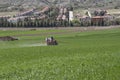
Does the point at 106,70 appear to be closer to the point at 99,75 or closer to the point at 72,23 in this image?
the point at 99,75

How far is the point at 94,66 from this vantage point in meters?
19.0

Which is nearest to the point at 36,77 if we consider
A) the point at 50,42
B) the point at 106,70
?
the point at 106,70

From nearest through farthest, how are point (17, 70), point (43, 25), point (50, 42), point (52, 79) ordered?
point (52, 79)
point (17, 70)
point (50, 42)
point (43, 25)

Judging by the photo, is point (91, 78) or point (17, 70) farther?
point (17, 70)

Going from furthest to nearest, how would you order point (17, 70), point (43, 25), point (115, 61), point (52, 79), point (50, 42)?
point (43, 25), point (50, 42), point (115, 61), point (17, 70), point (52, 79)

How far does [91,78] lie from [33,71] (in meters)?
3.19

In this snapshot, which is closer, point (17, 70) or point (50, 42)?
point (17, 70)

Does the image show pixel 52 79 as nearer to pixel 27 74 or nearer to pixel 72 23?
pixel 27 74

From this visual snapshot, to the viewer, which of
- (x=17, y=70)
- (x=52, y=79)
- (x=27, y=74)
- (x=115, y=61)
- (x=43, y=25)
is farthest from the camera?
(x=43, y=25)

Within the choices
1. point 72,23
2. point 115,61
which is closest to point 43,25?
point 72,23

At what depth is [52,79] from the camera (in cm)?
1598

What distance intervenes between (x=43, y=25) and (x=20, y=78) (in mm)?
144368

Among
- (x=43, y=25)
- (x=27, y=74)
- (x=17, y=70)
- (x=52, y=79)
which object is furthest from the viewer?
(x=43, y=25)

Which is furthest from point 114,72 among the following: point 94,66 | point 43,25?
point 43,25
